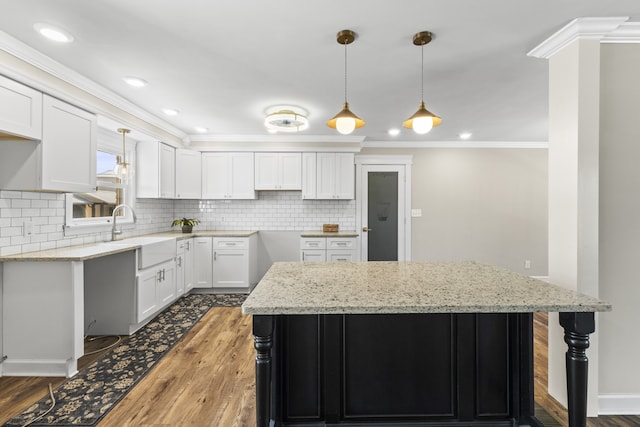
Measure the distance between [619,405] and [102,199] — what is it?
4936mm

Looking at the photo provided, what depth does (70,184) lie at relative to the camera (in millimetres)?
2535

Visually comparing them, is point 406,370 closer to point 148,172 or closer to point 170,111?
point 170,111

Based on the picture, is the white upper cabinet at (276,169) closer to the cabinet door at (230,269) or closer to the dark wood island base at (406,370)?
the cabinet door at (230,269)

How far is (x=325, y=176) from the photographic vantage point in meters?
4.91

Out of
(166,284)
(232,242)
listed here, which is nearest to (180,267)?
(166,284)

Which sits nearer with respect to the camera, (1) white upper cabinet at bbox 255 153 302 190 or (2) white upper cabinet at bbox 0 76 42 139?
(2) white upper cabinet at bbox 0 76 42 139

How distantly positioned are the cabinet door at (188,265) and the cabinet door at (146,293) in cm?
78

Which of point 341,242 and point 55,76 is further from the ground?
point 55,76

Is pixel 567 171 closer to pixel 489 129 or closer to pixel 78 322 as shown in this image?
pixel 489 129

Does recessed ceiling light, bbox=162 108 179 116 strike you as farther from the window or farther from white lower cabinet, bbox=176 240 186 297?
white lower cabinet, bbox=176 240 186 297

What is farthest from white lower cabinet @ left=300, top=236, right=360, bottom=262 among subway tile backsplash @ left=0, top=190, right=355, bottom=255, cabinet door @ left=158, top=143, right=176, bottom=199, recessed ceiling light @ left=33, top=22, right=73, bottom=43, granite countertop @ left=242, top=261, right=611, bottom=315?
recessed ceiling light @ left=33, top=22, right=73, bottom=43

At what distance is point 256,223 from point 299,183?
3.36 ft

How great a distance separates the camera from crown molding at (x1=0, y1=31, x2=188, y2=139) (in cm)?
214

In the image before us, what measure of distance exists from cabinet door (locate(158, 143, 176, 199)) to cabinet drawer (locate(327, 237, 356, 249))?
7.86ft
